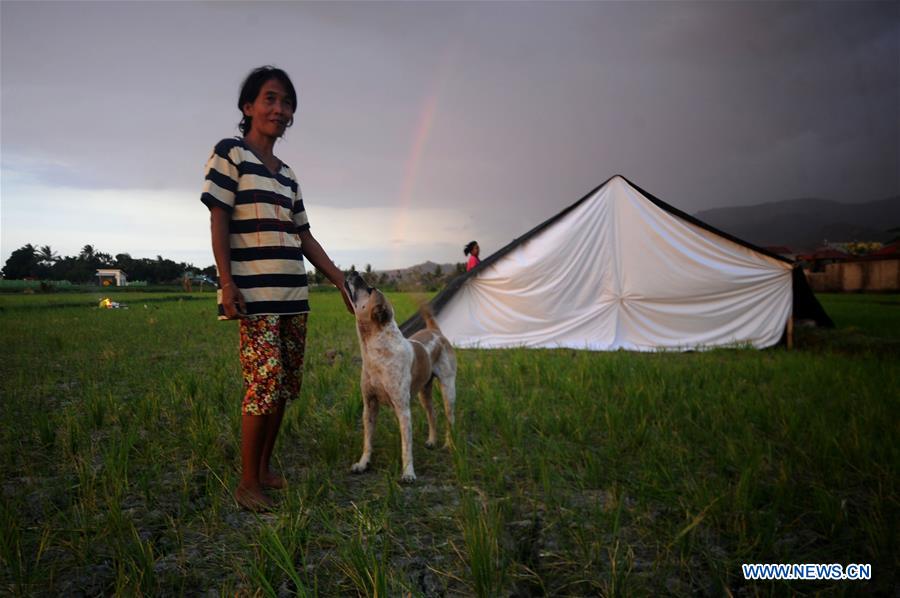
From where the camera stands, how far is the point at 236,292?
2371mm

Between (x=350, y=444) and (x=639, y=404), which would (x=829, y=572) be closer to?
(x=639, y=404)

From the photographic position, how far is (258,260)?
250 centimetres

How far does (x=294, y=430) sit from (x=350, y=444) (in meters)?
0.67

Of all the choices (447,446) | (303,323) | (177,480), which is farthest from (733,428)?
(177,480)

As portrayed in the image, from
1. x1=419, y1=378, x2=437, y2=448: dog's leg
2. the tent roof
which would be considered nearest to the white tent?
the tent roof

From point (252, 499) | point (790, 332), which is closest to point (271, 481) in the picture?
point (252, 499)

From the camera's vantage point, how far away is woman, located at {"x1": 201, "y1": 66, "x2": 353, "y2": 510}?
2.42 meters

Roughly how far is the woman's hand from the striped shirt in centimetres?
7

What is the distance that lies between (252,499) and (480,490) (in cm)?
128

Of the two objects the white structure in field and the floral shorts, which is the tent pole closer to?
the floral shorts

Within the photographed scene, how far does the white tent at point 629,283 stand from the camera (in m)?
8.35

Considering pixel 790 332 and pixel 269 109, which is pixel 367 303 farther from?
pixel 790 332

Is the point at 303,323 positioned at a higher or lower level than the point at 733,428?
higher

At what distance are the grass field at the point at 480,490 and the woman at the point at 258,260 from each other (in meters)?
0.46
